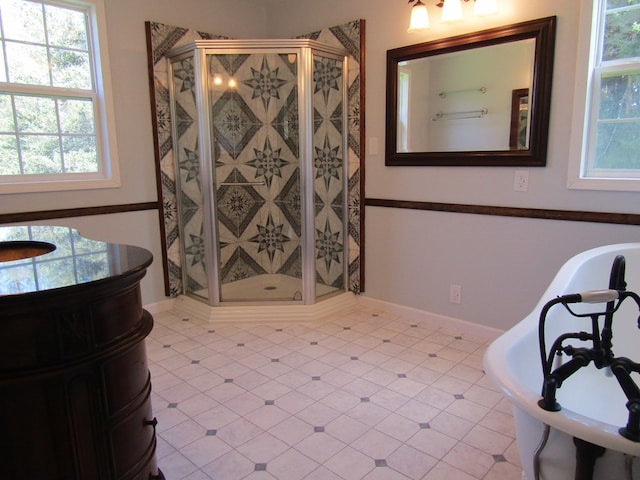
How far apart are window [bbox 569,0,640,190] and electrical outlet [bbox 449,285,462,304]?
1026 mm

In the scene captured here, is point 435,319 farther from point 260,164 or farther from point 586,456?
point 586,456

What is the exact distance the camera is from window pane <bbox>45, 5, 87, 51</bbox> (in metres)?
3.04

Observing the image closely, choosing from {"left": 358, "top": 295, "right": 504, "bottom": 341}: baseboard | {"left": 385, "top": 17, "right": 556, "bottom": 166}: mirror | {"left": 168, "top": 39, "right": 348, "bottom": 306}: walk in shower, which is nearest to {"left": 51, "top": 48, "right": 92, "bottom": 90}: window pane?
{"left": 168, "top": 39, "right": 348, "bottom": 306}: walk in shower

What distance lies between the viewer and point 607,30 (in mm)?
2422

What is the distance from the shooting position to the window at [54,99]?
2906 mm

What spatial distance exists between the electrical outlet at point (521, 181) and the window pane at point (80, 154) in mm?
2899

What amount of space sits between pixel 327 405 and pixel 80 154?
8.10 ft

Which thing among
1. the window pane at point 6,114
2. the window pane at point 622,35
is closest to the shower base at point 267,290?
the window pane at point 6,114

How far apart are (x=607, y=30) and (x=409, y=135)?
1287mm

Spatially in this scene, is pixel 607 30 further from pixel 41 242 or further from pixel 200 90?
pixel 41 242

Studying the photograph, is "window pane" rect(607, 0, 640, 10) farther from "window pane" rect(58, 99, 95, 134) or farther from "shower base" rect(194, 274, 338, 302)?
"window pane" rect(58, 99, 95, 134)

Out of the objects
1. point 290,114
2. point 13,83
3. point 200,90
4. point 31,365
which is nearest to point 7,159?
point 13,83

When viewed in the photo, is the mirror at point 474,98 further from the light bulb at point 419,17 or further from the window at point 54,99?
the window at point 54,99

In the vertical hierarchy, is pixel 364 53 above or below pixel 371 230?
above
